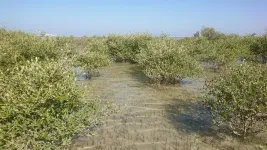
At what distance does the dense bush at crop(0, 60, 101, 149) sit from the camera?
9.17 meters

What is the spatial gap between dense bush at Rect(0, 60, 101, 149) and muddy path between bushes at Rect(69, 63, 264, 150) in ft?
4.87

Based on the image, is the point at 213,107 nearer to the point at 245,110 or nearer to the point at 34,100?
the point at 245,110

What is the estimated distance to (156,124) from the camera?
15.4 meters

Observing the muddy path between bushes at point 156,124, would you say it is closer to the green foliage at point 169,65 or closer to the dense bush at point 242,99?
the dense bush at point 242,99

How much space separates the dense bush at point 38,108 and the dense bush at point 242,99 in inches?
257

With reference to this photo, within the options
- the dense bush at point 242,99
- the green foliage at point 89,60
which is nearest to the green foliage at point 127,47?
the green foliage at point 89,60

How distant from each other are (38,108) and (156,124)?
750 cm

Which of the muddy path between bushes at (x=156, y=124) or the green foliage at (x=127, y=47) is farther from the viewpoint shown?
the green foliage at (x=127, y=47)

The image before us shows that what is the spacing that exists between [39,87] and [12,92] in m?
0.88

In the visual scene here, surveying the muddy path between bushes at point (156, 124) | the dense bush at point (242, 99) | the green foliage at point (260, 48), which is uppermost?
the green foliage at point (260, 48)

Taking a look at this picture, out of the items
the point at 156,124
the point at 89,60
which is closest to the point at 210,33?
the point at 89,60

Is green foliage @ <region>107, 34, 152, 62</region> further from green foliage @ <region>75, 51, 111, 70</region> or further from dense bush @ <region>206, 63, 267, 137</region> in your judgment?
dense bush @ <region>206, 63, 267, 137</region>

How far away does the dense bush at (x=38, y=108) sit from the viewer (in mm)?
9172

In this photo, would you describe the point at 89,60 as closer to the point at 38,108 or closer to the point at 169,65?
the point at 169,65
